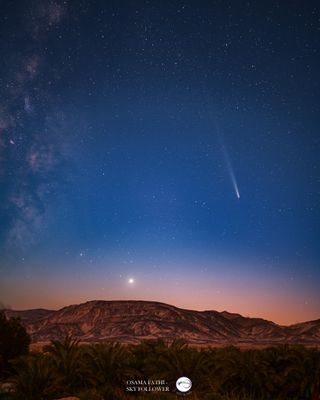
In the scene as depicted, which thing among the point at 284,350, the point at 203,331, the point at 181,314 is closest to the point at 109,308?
the point at 181,314

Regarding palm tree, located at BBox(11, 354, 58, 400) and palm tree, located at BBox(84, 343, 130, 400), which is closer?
palm tree, located at BBox(11, 354, 58, 400)

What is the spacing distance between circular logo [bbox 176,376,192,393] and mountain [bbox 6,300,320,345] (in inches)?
3539

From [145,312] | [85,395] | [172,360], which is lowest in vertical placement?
[85,395]

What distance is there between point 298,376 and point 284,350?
5.32ft

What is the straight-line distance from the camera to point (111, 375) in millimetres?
13000

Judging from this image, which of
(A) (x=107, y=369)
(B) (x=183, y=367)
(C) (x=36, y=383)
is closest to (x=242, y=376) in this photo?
(B) (x=183, y=367)

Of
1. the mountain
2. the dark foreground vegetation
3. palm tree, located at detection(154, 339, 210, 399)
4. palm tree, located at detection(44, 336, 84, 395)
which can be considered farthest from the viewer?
the mountain

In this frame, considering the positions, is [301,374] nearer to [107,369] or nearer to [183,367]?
[183,367]

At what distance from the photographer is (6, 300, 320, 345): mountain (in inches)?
4181

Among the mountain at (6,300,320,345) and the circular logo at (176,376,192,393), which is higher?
the mountain at (6,300,320,345)

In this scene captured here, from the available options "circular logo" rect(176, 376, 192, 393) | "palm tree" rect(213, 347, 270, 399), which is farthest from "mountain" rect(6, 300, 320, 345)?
"circular logo" rect(176, 376, 192, 393)

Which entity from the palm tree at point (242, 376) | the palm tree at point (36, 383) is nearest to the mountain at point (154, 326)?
the palm tree at point (242, 376)

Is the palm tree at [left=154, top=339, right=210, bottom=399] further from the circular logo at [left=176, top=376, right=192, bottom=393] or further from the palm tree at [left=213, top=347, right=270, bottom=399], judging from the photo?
the palm tree at [left=213, top=347, right=270, bottom=399]

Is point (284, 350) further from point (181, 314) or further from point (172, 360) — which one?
point (181, 314)
